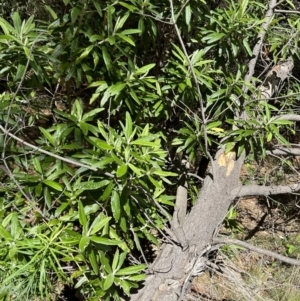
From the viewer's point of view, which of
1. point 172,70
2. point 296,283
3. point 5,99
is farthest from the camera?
point 296,283

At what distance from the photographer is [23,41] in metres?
2.13

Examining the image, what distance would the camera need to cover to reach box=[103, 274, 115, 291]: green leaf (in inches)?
84.1

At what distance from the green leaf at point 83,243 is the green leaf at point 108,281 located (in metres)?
0.29

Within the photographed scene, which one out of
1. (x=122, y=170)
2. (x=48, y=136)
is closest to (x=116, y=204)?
(x=122, y=170)

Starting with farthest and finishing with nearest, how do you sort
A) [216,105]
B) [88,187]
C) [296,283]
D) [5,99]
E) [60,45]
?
[296,283], [216,105], [5,99], [60,45], [88,187]

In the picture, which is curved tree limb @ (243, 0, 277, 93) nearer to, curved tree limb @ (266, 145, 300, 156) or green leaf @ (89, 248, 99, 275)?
curved tree limb @ (266, 145, 300, 156)

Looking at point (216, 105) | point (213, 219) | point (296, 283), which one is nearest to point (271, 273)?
point (296, 283)

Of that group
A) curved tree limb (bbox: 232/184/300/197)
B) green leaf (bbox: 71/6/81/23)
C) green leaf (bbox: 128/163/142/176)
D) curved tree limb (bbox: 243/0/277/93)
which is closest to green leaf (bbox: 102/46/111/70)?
green leaf (bbox: 71/6/81/23)

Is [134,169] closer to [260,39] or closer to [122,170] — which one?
[122,170]

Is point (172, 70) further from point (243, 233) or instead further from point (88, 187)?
point (243, 233)

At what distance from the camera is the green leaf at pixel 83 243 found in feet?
6.21

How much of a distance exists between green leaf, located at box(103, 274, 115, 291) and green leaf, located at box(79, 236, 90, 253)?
0.29 metres

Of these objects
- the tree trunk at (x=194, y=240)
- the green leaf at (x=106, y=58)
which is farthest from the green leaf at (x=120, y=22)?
the tree trunk at (x=194, y=240)

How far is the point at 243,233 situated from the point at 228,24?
2508 millimetres
